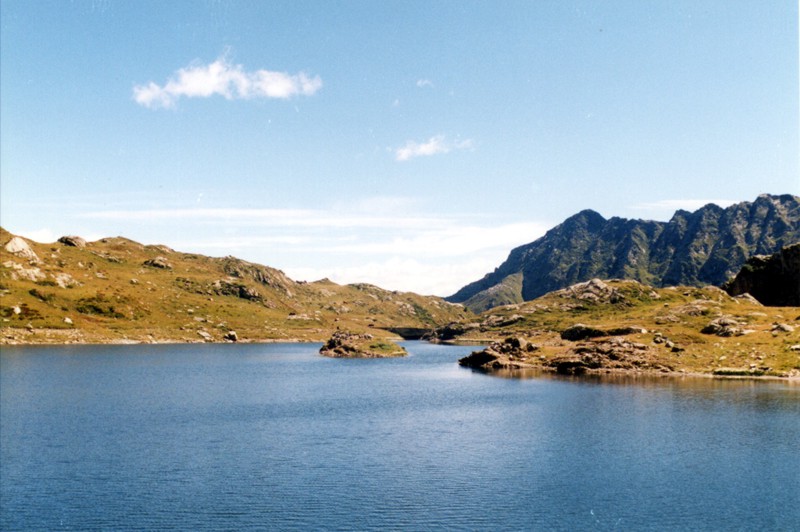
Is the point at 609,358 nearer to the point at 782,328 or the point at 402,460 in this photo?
the point at 782,328

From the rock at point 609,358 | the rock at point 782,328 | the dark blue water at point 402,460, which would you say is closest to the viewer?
the dark blue water at point 402,460

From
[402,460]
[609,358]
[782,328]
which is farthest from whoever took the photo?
[609,358]

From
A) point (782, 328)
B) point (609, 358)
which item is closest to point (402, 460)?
point (609, 358)

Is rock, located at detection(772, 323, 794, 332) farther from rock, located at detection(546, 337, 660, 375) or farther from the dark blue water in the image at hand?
the dark blue water

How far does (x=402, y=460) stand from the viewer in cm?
7506

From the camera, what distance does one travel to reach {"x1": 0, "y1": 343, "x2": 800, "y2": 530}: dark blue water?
5556cm

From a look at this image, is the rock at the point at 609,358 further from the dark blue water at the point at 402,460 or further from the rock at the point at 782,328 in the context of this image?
the dark blue water at the point at 402,460

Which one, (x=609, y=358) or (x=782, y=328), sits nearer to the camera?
(x=782, y=328)

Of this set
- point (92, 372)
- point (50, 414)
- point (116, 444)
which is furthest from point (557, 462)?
point (92, 372)

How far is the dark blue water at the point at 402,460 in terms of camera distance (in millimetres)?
55562

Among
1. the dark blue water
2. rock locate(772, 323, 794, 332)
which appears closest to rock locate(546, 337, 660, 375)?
rock locate(772, 323, 794, 332)

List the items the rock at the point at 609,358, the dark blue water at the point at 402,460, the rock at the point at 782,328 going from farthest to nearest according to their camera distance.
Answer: the rock at the point at 609,358
the rock at the point at 782,328
the dark blue water at the point at 402,460

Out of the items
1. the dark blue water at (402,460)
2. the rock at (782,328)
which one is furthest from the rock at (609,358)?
the dark blue water at (402,460)

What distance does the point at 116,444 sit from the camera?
83.5 metres
